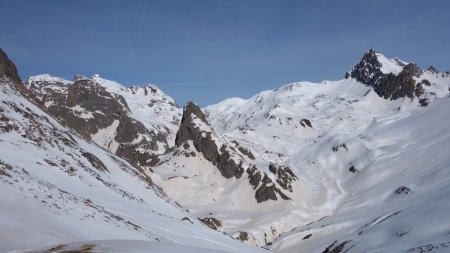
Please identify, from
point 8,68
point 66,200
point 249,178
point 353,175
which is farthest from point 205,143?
point 66,200

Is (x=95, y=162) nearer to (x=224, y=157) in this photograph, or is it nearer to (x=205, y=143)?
(x=224, y=157)

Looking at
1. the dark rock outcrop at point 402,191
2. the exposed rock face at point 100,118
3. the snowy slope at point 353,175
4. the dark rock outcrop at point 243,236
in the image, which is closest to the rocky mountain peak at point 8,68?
the snowy slope at point 353,175

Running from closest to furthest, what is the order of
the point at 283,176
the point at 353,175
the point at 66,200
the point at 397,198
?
the point at 66,200 → the point at 397,198 → the point at 283,176 → the point at 353,175

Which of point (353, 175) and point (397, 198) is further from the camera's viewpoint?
point (353, 175)

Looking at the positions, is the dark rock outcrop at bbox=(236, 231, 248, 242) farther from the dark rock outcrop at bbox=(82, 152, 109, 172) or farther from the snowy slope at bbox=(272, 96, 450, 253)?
the dark rock outcrop at bbox=(82, 152, 109, 172)

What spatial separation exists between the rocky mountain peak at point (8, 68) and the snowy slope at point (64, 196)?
14.9 feet

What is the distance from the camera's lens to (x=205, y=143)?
112062 millimetres

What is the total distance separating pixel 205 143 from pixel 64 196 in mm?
88286

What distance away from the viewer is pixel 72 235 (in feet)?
55.8

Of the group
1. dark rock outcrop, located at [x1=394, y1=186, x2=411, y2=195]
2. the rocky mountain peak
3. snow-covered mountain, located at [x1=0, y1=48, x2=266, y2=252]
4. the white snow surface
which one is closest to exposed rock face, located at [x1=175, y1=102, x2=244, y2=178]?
the white snow surface

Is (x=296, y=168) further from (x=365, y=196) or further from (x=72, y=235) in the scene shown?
(x=72, y=235)

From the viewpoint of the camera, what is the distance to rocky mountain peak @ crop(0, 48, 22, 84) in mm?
51469

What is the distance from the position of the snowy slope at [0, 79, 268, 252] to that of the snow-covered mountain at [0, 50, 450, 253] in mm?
225

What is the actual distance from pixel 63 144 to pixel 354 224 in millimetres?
49169
